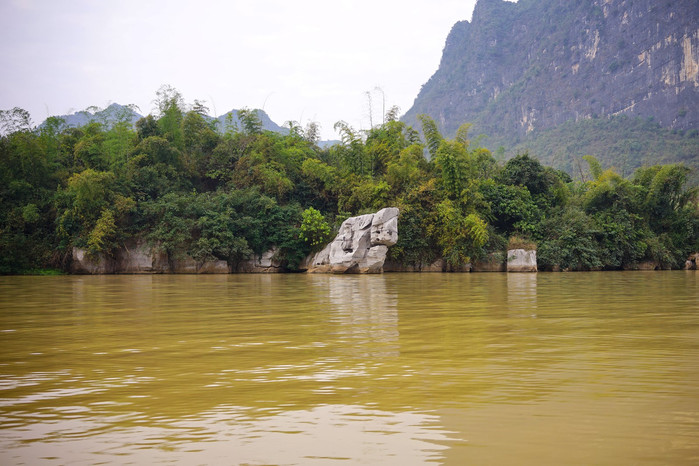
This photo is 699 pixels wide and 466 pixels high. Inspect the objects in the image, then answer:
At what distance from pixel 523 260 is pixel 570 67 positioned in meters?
76.3

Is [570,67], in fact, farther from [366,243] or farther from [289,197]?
[366,243]

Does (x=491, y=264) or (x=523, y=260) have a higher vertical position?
(x=523, y=260)

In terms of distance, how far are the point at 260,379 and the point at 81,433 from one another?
1.29m

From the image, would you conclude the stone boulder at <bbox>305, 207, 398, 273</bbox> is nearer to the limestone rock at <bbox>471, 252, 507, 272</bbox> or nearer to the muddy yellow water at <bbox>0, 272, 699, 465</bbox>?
the limestone rock at <bbox>471, 252, 507, 272</bbox>

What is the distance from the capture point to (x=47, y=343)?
5.23 meters

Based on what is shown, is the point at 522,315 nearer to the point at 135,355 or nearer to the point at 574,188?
the point at 135,355

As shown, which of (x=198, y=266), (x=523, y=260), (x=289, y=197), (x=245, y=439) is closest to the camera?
(x=245, y=439)

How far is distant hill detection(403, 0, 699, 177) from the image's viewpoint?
2741 inches

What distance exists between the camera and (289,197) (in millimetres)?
29438

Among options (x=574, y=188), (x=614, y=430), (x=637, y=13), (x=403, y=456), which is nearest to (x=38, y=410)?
(x=403, y=456)

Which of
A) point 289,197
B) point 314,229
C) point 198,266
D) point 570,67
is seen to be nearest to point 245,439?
point 314,229

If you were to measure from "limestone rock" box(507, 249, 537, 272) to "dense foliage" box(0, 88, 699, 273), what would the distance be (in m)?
0.80

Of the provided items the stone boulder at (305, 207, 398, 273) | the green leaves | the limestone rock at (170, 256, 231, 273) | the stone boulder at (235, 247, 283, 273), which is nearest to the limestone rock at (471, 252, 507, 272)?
the stone boulder at (305, 207, 398, 273)

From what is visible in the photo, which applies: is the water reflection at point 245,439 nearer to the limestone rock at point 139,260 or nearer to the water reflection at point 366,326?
the water reflection at point 366,326
